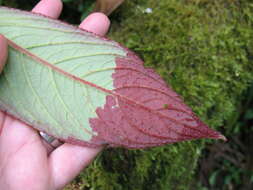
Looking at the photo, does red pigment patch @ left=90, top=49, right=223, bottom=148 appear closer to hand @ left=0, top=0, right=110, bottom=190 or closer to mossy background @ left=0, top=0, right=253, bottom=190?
hand @ left=0, top=0, right=110, bottom=190

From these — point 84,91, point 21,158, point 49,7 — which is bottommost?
point 21,158

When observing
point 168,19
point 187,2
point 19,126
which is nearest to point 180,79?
point 168,19

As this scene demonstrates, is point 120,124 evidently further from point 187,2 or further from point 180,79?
point 187,2

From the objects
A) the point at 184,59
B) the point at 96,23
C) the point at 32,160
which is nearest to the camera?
the point at 32,160

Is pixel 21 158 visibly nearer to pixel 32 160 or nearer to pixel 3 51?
pixel 32 160

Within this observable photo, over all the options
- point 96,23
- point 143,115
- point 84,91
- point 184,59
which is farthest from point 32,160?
point 184,59

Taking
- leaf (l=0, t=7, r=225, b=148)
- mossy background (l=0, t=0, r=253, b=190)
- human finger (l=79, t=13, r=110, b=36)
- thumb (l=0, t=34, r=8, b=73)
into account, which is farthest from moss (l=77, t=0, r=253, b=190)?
thumb (l=0, t=34, r=8, b=73)
